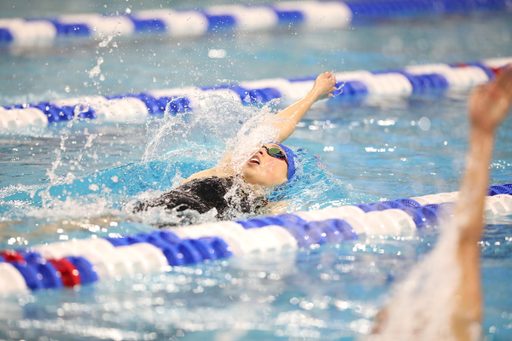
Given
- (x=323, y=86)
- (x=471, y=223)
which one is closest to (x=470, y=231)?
(x=471, y=223)

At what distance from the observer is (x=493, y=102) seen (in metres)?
1.58

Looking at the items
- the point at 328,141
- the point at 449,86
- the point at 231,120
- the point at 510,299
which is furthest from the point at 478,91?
the point at 449,86

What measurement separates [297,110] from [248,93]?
6.20ft

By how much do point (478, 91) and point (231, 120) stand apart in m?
2.77

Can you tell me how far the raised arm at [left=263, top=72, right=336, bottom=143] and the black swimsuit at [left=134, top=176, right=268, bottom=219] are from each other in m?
0.59

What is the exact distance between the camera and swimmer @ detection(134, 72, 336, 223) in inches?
121

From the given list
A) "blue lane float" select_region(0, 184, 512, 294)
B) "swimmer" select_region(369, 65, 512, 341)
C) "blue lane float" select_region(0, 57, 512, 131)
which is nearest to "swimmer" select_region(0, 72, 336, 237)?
"blue lane float" select_region(0, 184, 512, 294)

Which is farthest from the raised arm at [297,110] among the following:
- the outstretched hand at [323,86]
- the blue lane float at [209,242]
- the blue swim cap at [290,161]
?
the blue lane float at [209,242]

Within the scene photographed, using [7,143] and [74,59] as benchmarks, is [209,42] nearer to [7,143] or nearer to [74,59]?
[74,59]

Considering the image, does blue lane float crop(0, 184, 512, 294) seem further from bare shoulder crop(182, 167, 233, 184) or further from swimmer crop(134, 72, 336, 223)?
bare shoulder crop(182, 167, 233, 184)

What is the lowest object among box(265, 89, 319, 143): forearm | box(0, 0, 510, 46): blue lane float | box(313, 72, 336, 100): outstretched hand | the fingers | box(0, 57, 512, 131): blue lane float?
the fingers

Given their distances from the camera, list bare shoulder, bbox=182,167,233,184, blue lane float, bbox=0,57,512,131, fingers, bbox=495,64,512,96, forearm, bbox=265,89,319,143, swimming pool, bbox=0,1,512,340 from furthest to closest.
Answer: blue lane float, bbox=0,57,512,131
forearm, bbox=265,89,319,143
bare shoulder, bbox=182,167,233,184
swimming pool, bbox=0,1,512,340
fingers, bbox=495,64,512,96

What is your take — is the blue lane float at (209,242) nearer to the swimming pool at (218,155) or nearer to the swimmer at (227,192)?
the swimming pool at (218,155)

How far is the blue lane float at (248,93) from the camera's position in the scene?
16.6ft
